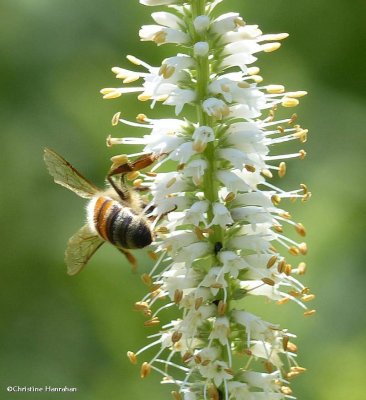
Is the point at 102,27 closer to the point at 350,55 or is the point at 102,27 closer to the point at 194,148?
the point at 350,55

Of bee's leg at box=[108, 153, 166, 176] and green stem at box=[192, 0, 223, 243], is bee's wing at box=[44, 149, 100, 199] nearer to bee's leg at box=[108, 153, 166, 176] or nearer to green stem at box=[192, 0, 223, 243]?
bee's leg at box=[108, 153, 166, 176]

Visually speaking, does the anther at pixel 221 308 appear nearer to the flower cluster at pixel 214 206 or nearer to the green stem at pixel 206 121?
the flower cluster at pixel 214 206

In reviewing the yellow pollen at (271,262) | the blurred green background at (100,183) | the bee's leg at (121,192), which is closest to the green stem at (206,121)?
the yellow pollen at (271,262)

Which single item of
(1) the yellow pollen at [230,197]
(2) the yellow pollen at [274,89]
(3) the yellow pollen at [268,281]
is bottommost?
(3) the yellow pollen at [268,281]

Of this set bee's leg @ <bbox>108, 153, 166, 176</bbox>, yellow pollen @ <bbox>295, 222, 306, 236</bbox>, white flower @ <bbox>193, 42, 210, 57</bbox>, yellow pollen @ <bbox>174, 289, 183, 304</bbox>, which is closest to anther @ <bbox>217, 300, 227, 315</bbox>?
yellow pollen @ <bbox>174, 289, 183, 304</bbox>

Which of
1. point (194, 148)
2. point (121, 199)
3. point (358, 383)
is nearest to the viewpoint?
point (194, 148)

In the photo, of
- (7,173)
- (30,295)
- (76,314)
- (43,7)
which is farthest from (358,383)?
(43,7)
